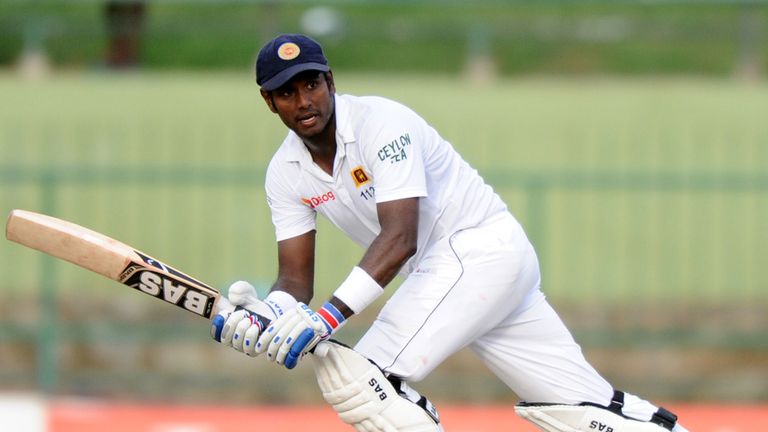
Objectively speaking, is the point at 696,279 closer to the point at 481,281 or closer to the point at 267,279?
the point at 267,279

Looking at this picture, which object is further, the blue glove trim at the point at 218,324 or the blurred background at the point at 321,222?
the blurred background at the point at 321,222

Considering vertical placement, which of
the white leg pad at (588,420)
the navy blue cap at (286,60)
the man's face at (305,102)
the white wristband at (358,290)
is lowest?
the white leg pad at (588,420)

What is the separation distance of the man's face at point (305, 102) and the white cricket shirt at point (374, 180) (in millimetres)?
108

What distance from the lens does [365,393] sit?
15.6 feet

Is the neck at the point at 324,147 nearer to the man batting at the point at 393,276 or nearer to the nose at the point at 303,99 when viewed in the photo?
the man batting at the point at 393,276

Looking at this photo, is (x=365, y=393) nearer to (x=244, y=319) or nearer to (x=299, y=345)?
(x=299, y=345)

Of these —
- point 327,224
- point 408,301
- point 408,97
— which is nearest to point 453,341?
point 408,301

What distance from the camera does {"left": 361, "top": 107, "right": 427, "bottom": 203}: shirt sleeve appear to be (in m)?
4.80

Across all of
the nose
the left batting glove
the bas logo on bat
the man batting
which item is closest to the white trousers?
the man batting

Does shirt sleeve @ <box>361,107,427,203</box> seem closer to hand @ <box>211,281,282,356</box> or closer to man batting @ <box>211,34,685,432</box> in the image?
man batting @ <box>211,34,685,432</box>

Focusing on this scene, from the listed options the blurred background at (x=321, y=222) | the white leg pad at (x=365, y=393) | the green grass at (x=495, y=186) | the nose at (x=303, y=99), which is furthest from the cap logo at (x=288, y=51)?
the green grass at (x=495, y=186)

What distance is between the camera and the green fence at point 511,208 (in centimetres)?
896

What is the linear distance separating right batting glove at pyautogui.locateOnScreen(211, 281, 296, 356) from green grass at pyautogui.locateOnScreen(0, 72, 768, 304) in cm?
409

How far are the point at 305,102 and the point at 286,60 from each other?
163mm
